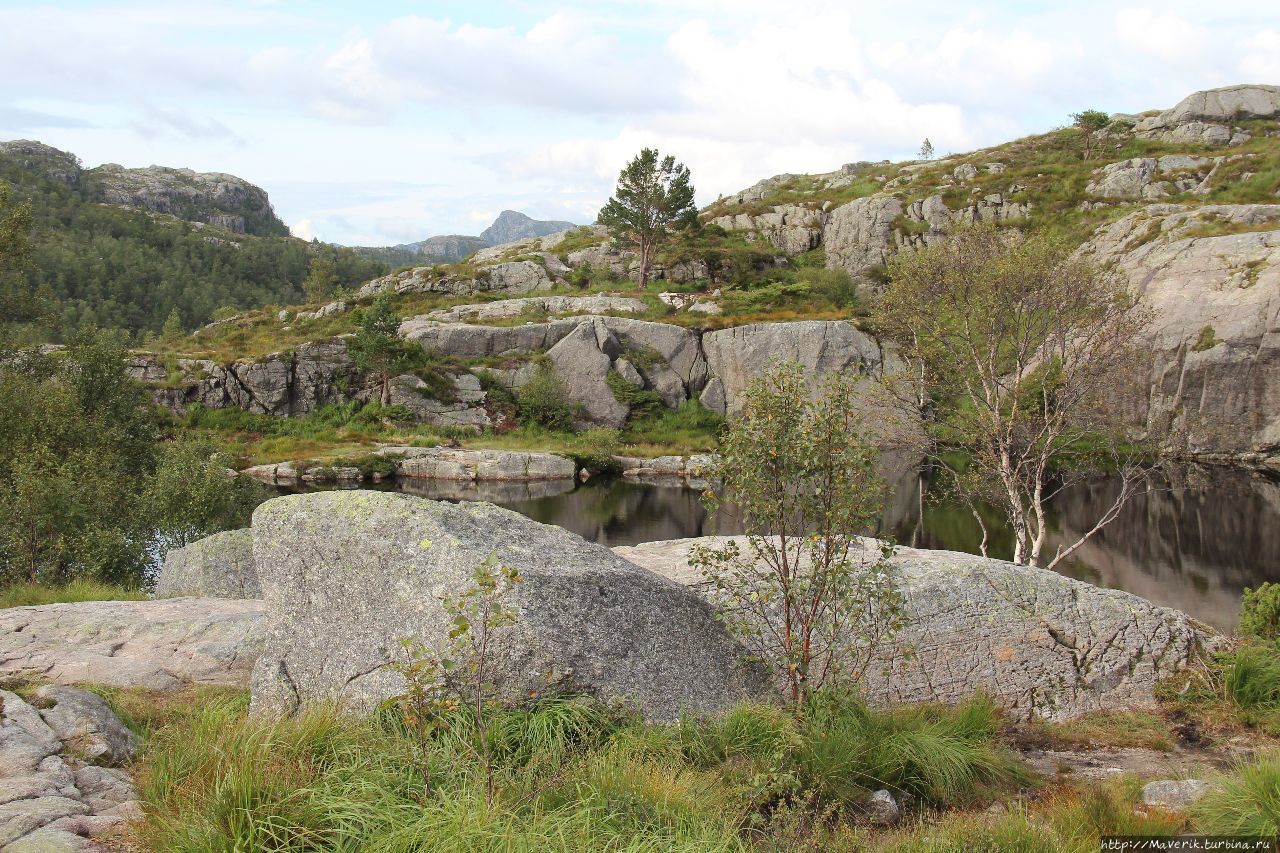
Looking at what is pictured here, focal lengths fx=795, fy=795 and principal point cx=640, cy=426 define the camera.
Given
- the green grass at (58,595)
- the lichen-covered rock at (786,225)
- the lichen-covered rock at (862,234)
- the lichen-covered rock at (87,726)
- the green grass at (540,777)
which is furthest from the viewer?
the lichen-covered rock at (786,225)

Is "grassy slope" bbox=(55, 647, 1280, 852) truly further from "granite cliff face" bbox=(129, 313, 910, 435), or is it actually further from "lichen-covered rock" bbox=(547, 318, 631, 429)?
"lichen-covered rock" bbox=(547, 318, 631, 429)

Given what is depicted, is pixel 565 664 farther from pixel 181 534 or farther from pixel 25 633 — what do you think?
pixel 181 534

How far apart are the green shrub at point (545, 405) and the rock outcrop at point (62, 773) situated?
49.6 meters

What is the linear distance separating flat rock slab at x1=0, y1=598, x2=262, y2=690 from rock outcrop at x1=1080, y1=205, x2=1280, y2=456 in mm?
46317

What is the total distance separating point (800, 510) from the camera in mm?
9797

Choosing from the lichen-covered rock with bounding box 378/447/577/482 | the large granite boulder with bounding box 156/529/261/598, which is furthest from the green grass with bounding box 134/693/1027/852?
the lichen-covered rock with bounding box 378/447/577/482

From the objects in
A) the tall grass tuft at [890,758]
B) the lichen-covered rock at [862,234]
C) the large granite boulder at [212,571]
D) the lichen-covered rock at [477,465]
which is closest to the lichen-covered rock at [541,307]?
the lichen-covered rock at [477,465]

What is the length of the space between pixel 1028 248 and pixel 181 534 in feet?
81.5

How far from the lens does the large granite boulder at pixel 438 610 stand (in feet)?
27.2

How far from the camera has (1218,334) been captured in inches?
1809

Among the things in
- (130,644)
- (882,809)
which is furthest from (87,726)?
(882,809)

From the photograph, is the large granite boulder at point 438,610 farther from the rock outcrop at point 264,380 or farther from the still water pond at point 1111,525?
the rock outcrop at point 264,380

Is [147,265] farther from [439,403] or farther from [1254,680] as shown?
[1254,680]

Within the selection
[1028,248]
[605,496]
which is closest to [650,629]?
[1028,248]
